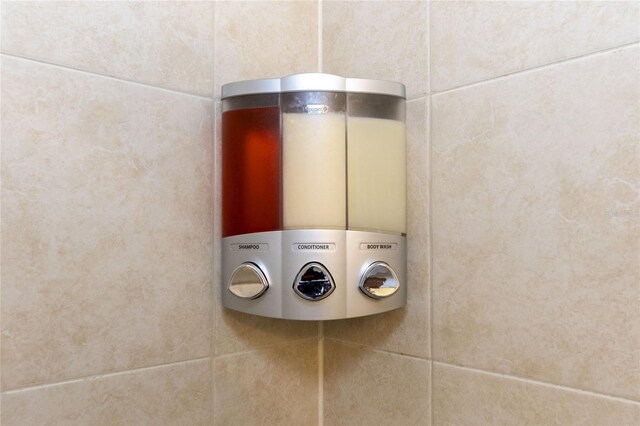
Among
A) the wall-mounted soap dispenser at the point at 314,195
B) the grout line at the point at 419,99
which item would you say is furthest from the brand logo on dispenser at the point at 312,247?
the grout line at the point at 419,99

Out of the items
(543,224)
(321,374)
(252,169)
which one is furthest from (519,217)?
(321,374)

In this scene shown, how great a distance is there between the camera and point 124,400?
0.83m

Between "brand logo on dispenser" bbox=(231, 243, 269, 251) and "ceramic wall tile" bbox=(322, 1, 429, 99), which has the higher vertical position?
"ceramic wall tile" bbox=(322, 1, 429, 99)

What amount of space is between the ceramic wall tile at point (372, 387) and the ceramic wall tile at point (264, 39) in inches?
21.4

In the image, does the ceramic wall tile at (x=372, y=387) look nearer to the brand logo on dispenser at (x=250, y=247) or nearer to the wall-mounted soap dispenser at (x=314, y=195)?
the wall-mounted soap dispenser at (x=314, y=195)

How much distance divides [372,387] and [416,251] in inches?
10.5

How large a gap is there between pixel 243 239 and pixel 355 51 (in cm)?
42

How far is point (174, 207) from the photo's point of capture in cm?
89

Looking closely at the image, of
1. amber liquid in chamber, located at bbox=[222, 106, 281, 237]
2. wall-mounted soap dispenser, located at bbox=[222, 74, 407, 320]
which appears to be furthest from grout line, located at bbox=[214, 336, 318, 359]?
amber liquid in chamber, located at bbox=[222, 106, 281, 237]

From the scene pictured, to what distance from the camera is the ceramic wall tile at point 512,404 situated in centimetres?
70

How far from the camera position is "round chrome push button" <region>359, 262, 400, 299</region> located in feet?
2.86

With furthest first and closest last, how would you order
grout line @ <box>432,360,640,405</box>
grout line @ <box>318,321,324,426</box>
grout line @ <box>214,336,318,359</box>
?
grout line @ <box>318,321,324,426</box>, grout line @ <box>214,336,318,359</box>, grout line @ <box>432,360,640,405</box>

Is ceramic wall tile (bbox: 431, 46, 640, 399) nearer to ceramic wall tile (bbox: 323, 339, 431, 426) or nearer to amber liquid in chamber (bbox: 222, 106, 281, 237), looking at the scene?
ceramic wall tile (bbox: 323, 339, 431, 426)

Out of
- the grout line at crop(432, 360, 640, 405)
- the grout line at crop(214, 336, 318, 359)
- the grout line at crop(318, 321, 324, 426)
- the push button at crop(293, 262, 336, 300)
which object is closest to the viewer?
the grout line at crop(432, 360, 640, 405)
